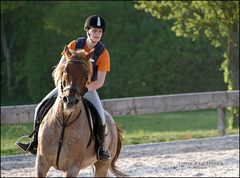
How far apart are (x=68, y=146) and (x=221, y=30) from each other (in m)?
12.6

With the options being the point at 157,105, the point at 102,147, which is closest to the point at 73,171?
the point at 102,147

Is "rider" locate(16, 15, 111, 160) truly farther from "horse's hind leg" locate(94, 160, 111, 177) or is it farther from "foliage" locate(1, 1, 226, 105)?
"foliage" locate(1, 1, 226, 105)

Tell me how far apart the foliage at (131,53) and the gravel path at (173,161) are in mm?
14479

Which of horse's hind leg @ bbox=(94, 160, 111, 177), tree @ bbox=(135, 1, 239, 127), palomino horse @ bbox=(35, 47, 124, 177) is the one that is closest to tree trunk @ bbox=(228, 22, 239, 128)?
tree @ bbox=(135, 1, 239, 127)

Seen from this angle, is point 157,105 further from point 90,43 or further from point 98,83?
point 98,83

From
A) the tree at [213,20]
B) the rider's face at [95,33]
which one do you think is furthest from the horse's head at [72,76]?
the tree at [213,20]

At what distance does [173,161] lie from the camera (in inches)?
472

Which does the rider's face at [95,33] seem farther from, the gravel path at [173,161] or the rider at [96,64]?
the gravel path at [173,161]

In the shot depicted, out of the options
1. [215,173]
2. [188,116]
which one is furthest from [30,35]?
[215,173]

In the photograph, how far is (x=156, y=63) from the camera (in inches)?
1140

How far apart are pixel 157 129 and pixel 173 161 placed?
7487 millimetres

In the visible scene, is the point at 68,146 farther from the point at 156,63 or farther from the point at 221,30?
the point at 156,63

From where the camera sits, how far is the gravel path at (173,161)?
1077cm

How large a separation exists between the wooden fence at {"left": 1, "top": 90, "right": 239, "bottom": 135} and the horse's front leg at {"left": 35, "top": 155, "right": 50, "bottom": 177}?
5486 millimetres
